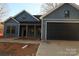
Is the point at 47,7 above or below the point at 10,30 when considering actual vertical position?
above

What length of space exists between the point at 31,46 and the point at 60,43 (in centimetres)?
57

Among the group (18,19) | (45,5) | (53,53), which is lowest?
(53,53)

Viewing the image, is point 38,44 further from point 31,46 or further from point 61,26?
point 61,26

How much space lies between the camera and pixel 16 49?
14.1 ft

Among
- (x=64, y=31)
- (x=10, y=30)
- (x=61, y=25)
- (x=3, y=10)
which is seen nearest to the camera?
(x=3, y=10)

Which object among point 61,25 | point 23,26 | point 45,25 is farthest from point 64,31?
point 23,26

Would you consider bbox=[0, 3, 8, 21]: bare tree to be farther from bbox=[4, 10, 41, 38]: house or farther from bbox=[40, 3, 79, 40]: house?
bbox=[40, 3, 79, 40]: house

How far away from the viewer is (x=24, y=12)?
4352mm

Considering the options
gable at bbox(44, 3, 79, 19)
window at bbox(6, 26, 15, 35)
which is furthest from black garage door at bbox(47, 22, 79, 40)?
window at bbox(6, 26, 15, 35)

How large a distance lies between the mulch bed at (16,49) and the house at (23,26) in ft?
0.64

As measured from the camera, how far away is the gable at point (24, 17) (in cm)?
432

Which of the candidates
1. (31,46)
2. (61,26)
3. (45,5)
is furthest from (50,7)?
(31,46)

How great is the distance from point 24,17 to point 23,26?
209 mm

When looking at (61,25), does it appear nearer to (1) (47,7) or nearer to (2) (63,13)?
(2) (63,13)
